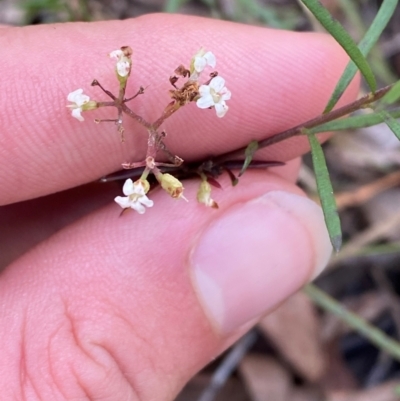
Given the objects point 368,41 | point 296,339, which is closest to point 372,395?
point 296,339

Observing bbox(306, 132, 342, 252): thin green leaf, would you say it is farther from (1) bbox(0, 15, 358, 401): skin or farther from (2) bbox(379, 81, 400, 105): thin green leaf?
(1) bbox(0, 15, 358, 401): skin

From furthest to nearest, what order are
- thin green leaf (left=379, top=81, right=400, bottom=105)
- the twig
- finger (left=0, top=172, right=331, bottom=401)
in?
the twig < finger (left=0, top=172, right=331, bottom=401) < thin green leaf (left=379, top=81, right=400, bottom=105)

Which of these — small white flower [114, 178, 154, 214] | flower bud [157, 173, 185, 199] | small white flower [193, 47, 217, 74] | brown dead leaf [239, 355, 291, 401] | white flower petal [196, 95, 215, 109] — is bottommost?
brown dead leaf [239, 355, 291, 401]

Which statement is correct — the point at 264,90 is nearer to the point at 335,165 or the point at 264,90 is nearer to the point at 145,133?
the point at 145,133

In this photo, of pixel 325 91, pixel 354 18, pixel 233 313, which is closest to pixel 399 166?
pixel 354 18

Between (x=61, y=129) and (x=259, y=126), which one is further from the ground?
(x=61, y=129)

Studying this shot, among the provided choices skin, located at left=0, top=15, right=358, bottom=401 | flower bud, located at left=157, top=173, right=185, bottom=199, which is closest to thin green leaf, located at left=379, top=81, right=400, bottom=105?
flower bud, located at left=157, top=173, right=185, bottom=199

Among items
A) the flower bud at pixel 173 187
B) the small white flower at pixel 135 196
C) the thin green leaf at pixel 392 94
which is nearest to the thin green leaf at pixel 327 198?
the thin green leaf at pixel 392 94

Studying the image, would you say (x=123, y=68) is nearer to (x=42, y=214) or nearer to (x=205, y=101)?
(x=205, y=101)

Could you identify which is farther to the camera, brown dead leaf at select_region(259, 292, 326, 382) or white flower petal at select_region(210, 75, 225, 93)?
brown dead leaf at select_region(259, 292, 326, 382)
